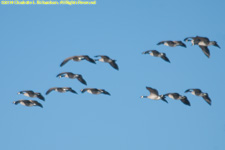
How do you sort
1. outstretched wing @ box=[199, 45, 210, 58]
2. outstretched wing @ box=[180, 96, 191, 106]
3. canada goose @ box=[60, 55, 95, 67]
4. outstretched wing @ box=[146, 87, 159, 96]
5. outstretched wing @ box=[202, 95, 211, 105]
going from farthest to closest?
outstretched wing @ box=[146, 87, 159, 96], outstretched wing @ box=[202, 95, 211, 105], outstretched wing @ box=[180, 96, 191, 106], outstretched wing @ box=[199, 45, 210, 58], canada goose @ box=[60, 55, 95, 67]

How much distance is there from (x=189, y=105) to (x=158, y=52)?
4598mm

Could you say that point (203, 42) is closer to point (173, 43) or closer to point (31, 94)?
point (173, 43)

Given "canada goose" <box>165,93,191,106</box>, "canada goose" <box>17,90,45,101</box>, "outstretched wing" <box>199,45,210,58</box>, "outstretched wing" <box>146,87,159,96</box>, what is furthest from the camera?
"canada goose" <box>17,90,45,101</box>

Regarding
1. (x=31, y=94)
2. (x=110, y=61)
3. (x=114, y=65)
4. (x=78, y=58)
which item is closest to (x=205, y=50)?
(x=114, y=65)

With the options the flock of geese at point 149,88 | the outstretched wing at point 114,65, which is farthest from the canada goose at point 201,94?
the outstretched wing at point 114,65

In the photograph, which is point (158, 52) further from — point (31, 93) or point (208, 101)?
point (31, 93)

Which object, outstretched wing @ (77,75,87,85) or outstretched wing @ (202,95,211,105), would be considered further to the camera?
outstretched wing @ (77,75,87,85)

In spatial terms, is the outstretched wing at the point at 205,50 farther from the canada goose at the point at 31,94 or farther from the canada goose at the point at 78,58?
the canada goose at the point at 31,94

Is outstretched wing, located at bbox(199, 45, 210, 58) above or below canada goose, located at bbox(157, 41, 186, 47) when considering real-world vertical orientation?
below

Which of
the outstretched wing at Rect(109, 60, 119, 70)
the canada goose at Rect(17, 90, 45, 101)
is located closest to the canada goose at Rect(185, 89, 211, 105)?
the outstretched wing at Rect(109, 60, 119, 70)

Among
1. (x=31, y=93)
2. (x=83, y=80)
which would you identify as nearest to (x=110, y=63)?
(x=83, y=80)

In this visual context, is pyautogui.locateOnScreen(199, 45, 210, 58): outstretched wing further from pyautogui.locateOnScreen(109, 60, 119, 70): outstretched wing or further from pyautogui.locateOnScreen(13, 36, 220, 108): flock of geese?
pyautogui.locateOnScreen(109, 60, 119, 70): outstretched wing

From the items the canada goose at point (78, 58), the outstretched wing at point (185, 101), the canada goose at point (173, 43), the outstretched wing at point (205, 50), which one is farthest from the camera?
the outstretched wing at point (185, 101)

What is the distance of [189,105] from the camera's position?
1960 inches
